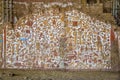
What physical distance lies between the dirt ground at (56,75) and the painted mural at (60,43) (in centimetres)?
27

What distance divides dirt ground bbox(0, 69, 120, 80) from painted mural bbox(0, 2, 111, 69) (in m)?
0.27

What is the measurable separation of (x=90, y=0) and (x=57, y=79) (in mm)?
4282

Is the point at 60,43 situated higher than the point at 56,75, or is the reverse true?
the point at 60,43

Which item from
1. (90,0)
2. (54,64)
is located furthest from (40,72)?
(90,0)

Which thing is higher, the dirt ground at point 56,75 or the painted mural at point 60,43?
the painted mural at point 60,43

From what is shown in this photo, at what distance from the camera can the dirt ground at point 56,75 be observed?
15133mm

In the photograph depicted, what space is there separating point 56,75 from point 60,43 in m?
1.60

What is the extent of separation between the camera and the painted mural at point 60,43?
52.9ft

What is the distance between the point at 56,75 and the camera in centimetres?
1566

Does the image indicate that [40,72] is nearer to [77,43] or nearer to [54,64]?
[54,64]

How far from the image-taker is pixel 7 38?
1623 cm

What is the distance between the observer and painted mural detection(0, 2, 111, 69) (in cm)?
1611

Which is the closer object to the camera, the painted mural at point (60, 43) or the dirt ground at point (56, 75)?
the dirt ground at point (56, 75)

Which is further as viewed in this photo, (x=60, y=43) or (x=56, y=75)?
(x=60, y=43)
